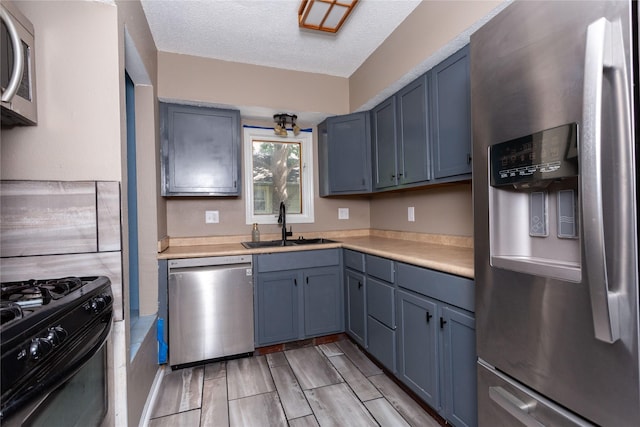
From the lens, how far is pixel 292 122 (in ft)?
9.70

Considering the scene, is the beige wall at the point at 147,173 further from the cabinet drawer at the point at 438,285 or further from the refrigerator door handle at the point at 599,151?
the refrigerator door handle at the point at 599,151

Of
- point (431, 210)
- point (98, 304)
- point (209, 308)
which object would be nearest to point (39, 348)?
point (98, 304)

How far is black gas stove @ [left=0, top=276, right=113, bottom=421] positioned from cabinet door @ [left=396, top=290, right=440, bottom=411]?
4.93 ft

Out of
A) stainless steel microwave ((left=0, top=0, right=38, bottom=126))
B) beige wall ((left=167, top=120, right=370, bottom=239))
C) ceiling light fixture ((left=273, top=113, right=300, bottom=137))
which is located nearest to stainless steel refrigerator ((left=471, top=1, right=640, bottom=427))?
stainless steel microwave ((left=0, top=0, right=38, bottom=126))

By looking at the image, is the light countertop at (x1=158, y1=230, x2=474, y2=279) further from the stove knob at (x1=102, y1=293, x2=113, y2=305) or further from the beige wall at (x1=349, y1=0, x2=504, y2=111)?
the beige wall at (x1=349, y1=0, x2=504, y2=111)

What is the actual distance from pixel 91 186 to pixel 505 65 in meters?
1.68

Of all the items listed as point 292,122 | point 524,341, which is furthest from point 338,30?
point 524,341

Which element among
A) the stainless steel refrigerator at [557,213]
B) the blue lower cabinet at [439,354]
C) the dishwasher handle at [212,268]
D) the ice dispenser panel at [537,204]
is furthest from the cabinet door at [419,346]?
the dishwasher handle at [212,268]

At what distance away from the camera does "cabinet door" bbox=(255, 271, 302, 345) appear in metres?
2.45

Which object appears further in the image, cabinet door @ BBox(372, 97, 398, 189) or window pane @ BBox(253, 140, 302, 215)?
window pane @ BBox(253, 140, 302, 215)

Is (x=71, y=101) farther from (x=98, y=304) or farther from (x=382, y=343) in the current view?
(x=382, y=343)

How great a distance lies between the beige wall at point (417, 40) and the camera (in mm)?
1649

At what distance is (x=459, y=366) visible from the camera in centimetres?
148

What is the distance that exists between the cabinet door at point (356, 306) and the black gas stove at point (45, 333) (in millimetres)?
1700
